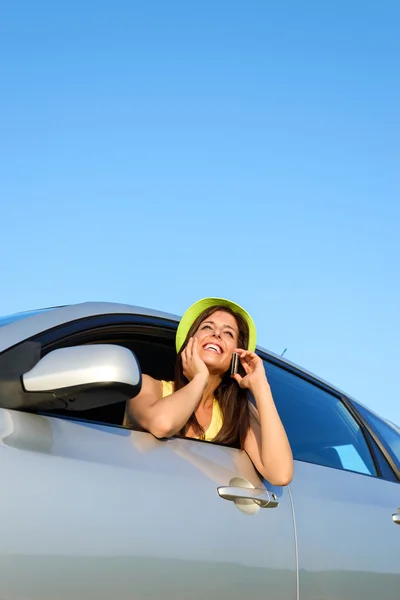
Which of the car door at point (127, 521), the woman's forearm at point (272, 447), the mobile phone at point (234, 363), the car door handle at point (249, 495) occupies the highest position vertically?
the mobile phone at point (234, 363)

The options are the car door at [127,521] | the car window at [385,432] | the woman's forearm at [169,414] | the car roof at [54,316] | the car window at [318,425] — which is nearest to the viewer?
the car door at [127,521]

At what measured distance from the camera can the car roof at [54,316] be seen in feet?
7.13

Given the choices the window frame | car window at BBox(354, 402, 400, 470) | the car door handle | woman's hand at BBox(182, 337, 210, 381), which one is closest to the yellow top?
woman's hand at BBox(182, 337, 210, 381)

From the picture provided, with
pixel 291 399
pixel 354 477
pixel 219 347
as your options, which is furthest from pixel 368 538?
pixel 219 347

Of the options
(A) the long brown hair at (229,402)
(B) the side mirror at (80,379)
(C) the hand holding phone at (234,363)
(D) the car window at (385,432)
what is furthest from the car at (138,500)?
(D) the car window at (385,432)

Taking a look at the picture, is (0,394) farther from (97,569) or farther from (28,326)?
(97,569)

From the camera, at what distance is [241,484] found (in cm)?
252

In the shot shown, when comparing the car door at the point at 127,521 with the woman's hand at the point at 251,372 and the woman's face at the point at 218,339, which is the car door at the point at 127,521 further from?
the woman's face at the point at 218,339

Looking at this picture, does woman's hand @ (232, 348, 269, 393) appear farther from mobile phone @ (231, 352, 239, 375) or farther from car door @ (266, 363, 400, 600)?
car door @ (266, 363, 400, 600)

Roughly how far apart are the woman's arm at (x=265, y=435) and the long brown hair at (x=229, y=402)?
0.04 meters

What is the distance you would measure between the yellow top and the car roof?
0.25m

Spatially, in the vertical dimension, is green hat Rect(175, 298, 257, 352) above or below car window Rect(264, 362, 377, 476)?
above

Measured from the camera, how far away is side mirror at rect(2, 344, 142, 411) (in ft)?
6.34

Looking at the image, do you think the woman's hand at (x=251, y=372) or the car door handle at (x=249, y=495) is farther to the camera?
the woman's hand at (x=251, y=372)
